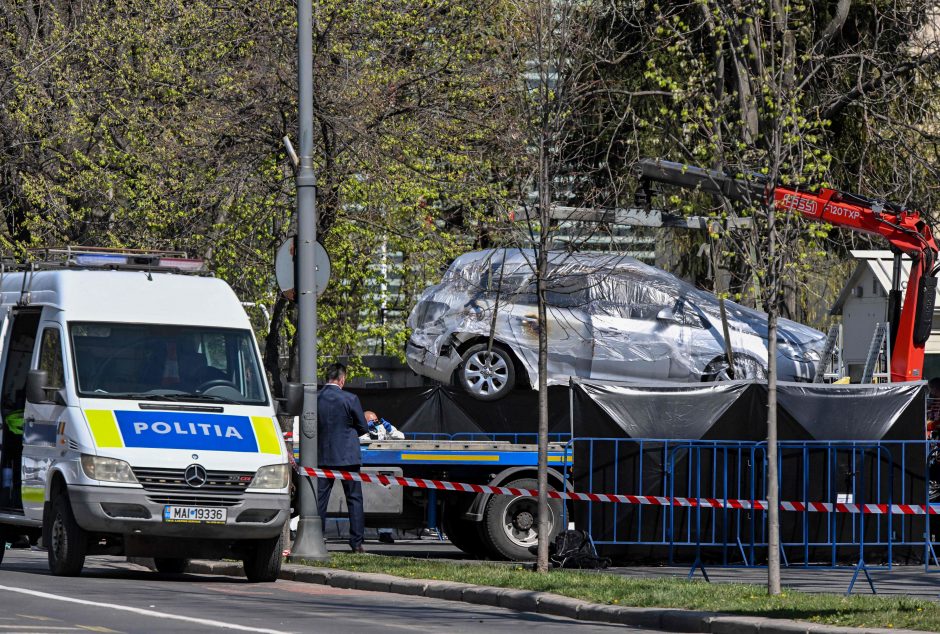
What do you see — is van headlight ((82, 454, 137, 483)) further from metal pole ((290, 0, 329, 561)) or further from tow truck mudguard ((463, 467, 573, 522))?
tow truck mudguard ((463, 467, 573, 522))

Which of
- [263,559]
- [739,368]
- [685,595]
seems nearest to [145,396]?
[263,559]

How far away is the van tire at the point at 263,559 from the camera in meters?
14.6

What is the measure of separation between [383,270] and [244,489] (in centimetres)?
1750

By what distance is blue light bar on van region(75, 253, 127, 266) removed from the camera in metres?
15.7

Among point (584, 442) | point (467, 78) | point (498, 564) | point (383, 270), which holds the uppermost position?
point (467, 78)

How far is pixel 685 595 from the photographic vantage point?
40.8 ft

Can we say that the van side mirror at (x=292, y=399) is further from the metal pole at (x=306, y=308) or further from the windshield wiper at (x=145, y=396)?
the metal pole at (x=306, y=308)

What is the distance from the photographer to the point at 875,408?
16.6m

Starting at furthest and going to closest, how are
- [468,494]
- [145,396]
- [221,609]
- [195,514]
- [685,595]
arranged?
[468,494], [145,396], [195,514], [685,595], [221,609]

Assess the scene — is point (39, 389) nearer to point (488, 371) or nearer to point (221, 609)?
point (221, 609)

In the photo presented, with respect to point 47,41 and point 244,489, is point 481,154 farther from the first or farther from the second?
point 244,489

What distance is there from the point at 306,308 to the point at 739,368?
789cm

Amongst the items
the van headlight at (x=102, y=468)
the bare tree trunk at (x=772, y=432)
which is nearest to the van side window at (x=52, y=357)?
the van headlight at (x=102, y=468)

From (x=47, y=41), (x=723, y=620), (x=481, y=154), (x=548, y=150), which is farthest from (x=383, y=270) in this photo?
(x=723, y=620)
